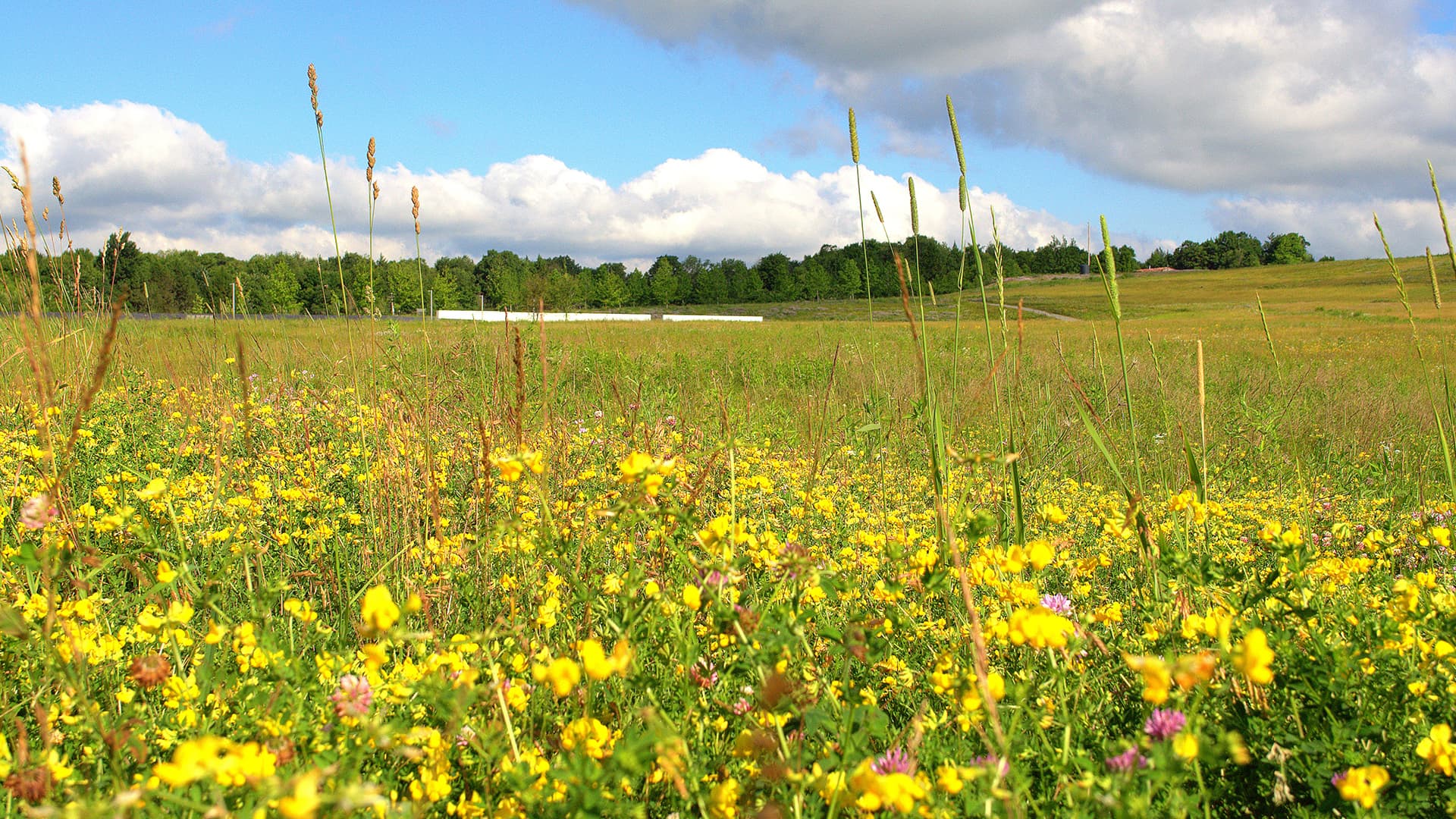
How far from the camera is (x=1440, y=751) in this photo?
1.15 m

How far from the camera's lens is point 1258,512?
329 cm

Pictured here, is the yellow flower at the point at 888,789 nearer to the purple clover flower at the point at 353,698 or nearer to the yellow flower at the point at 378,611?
the yellow flower at the point at 378,611

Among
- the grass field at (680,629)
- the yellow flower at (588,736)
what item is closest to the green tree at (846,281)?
the grass field at (680,629)

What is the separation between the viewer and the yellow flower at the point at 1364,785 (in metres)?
1.03

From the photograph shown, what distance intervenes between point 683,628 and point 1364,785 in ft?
3.42

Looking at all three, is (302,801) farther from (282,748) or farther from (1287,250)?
(1287,250)

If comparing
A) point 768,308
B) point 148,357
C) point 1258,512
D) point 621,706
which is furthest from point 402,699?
point 768,308

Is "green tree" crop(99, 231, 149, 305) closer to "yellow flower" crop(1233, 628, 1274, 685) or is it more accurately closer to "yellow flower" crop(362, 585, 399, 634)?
"yellow flower" crop(362, 585, 399, 634)

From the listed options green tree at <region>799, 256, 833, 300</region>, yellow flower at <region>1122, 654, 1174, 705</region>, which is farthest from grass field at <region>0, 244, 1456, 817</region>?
green tree at <region>799, 256, 833, 300</region>

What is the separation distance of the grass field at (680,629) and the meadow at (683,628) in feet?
0.04

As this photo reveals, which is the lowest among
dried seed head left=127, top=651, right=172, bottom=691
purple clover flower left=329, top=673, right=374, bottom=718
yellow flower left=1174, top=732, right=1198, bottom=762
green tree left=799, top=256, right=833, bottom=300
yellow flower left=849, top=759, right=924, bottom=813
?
yellow flower left=849, top=759, right=924, bottom=813

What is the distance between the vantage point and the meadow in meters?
1.12

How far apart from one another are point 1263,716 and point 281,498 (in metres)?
3.04

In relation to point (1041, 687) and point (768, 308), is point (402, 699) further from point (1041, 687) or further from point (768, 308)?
point (768, 308)
